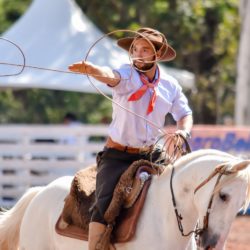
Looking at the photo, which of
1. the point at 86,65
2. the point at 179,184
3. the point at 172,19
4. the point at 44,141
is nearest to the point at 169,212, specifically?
the point at 179,184

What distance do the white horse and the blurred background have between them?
8779 millimetres

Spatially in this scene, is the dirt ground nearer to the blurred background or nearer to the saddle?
the blurred background

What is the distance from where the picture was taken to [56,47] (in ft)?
60.8

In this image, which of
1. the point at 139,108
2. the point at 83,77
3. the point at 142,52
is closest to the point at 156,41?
the point at 142,52

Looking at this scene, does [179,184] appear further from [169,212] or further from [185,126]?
[185,126]

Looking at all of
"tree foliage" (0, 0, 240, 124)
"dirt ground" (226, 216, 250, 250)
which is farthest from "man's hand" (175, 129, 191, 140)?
"tree foliage" (0, 0, 240, 124)

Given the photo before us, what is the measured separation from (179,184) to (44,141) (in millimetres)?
11062

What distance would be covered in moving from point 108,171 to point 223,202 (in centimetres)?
110

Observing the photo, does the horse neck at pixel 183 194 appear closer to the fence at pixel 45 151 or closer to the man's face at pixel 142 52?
the man's face at pixel 142 52

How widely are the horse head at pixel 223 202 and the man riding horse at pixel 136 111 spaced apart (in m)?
0.80

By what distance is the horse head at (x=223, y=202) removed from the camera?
5699mm

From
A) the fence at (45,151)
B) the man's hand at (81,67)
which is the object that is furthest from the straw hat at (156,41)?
the fence at (45,151)

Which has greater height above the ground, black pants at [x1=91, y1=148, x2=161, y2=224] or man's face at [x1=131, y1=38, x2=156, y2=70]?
man's face at [x1=131, y1=38, x2=156, y2=70]

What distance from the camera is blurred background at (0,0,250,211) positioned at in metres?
16.5
